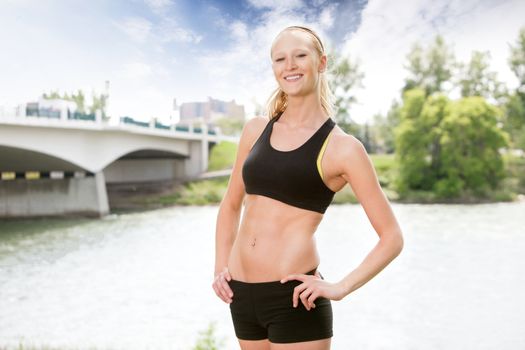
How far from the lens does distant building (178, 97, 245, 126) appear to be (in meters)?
93.4

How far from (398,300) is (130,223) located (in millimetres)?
16300

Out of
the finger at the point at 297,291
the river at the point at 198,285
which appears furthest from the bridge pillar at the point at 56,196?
the finger at the point at 297,291

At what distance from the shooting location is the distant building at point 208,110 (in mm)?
93438

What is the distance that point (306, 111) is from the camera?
2.26 m

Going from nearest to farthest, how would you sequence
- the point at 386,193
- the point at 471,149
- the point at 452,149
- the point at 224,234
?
the point at 224,234 → the point at 386,193 → the point at 471,149 → the point at 452,149

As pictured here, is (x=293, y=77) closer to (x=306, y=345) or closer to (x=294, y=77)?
(x=294, y=77)

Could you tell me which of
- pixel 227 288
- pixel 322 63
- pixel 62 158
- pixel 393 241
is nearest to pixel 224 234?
pixel 227 288

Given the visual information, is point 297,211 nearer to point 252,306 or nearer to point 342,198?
point 252,306

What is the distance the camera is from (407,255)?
19609 mm

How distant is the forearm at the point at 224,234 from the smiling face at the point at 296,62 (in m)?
0.65

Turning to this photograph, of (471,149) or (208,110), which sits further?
(208,110)

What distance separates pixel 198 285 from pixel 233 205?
1335cm

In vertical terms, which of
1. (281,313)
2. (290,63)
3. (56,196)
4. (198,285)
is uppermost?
(290,63)

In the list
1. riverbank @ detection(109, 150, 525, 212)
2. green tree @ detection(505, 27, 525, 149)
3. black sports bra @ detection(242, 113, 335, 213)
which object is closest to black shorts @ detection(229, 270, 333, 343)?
black sports bra @ detection(242, 113, 335, 213)
